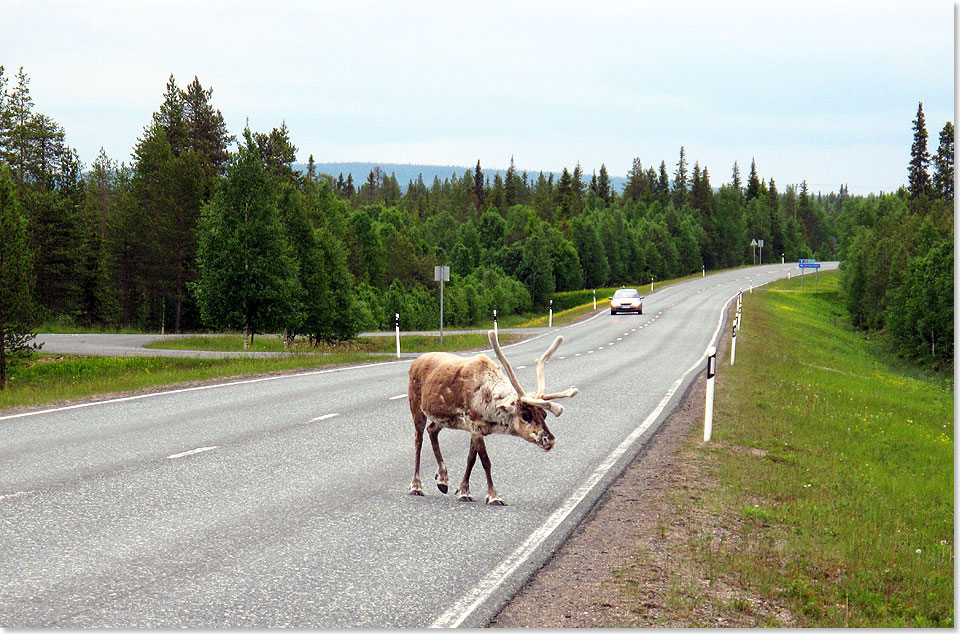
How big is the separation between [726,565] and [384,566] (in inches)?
104

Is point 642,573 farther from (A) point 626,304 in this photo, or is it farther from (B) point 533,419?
(A) point 626,304

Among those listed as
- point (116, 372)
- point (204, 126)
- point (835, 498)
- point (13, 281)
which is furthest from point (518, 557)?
point (204, 126)

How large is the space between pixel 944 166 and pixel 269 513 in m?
111

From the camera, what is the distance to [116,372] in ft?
85.2

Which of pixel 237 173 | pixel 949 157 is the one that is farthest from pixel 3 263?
pixel 949 157

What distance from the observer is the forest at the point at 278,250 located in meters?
34.4

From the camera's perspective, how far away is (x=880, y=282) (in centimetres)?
8262

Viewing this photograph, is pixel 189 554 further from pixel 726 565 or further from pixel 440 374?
pixel 726 565

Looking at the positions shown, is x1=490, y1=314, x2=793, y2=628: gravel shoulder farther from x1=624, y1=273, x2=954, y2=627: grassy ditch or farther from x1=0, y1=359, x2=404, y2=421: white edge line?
x1=0, y1=359, x2=404, y2=421: white edge line

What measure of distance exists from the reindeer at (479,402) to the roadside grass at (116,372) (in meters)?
8.90

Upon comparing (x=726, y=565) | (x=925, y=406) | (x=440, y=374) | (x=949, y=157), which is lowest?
(x=925, y=406)

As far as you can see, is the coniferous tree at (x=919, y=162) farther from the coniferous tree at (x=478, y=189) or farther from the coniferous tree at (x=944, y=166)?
the coniferous tree at (x=478, y=189)

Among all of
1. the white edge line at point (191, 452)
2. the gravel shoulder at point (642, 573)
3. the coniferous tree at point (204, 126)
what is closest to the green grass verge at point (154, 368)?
the white edge line at point (191, 452)

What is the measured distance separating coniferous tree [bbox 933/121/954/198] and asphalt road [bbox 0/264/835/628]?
10076 centimetres
